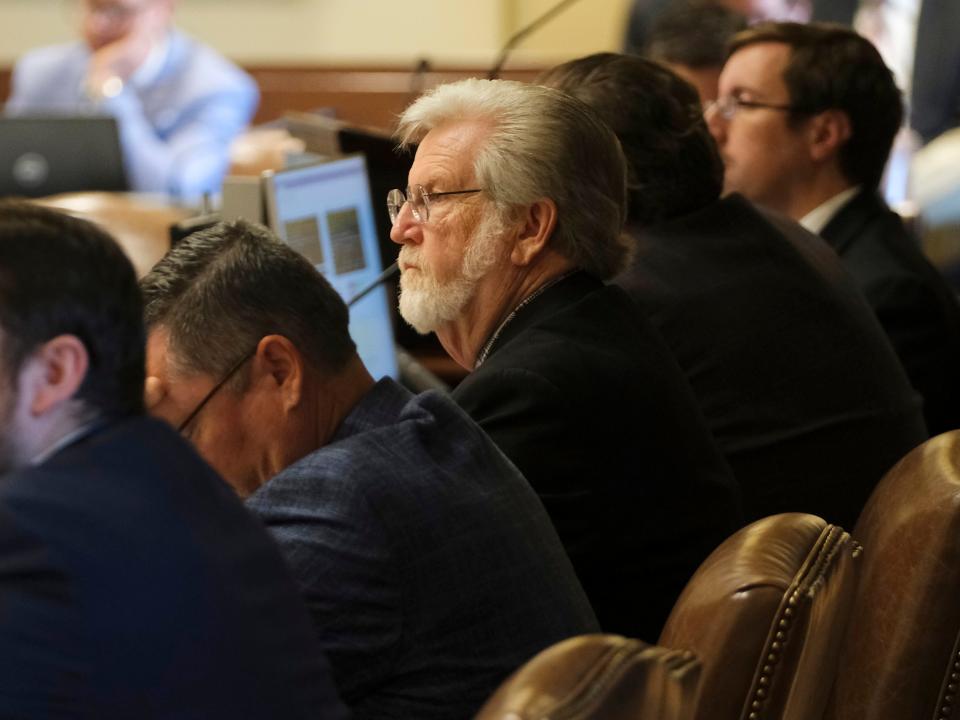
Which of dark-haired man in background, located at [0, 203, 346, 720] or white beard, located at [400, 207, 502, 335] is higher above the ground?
dark-haired man in background, located at [0, 203, 346, 720]

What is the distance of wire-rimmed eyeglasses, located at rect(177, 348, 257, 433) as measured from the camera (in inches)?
60.8

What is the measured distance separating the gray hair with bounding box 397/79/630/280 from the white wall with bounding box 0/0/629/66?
4702 mm

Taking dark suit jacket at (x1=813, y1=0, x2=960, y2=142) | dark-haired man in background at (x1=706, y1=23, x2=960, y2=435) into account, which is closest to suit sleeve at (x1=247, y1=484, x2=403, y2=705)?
dark-haired man in background at (x1=706, y1=23, x2=960, y2=435)

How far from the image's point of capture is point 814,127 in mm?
3195

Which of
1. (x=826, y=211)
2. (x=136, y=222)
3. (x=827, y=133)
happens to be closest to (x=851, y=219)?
(x=826, y=211)

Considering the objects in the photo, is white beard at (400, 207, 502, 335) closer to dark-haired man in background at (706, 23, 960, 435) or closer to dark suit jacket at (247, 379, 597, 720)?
dark suit jacket at (247, 379, 597, 720)

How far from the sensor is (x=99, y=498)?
106 centimetres

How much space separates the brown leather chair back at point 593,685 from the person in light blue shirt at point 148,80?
406cm

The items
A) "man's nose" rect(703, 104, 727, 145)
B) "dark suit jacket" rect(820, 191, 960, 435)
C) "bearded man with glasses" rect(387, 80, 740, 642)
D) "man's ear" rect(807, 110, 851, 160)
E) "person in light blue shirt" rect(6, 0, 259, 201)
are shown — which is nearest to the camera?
"bearded man with glasses" rect(387, 80, 740, 642)

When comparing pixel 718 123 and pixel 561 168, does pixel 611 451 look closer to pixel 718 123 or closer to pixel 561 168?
pixel 561 168

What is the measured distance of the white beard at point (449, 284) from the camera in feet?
6.68

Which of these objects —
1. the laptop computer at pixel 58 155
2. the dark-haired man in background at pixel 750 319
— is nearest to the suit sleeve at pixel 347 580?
the dark-haired man in background at pixel 750 319

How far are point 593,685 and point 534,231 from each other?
1.04 m

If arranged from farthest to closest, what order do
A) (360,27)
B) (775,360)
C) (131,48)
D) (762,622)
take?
1. (360,27)
2. (131,48)
3. (775,360)
4. (762,622)
